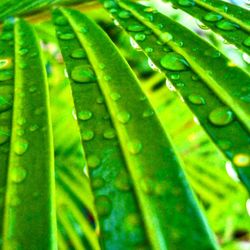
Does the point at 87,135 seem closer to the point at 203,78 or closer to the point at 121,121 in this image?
the point at 121,121

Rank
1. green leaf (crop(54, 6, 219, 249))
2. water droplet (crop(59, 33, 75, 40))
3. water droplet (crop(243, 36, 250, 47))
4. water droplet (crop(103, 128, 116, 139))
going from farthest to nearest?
water droplet (crop(59, 33, 75, 40)) < water droplet (crop(243, 36, 250, 47)) < water droplet (crop(103, 128, 116, 139)) < green leaf (crop(54, 6, 219, 249))

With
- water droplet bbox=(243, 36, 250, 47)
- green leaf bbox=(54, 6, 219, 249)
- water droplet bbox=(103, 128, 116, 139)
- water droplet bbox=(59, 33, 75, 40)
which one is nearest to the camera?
green leaf bbox=(54, 6, 219, 249)

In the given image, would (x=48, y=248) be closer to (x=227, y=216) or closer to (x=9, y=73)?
(x=9, y=73)

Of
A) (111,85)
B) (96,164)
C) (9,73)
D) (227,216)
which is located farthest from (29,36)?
(227,216)

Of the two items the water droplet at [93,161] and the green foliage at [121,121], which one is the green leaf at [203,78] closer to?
the green foliage at [121,121]

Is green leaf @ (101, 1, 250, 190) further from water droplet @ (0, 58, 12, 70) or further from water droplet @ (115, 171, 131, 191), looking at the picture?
water droplet @ (0, 58, 12, 70)

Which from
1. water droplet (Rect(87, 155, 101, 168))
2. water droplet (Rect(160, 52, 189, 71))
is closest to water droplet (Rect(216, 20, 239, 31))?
water droplet (Rect(160, 52, 189, 71))
